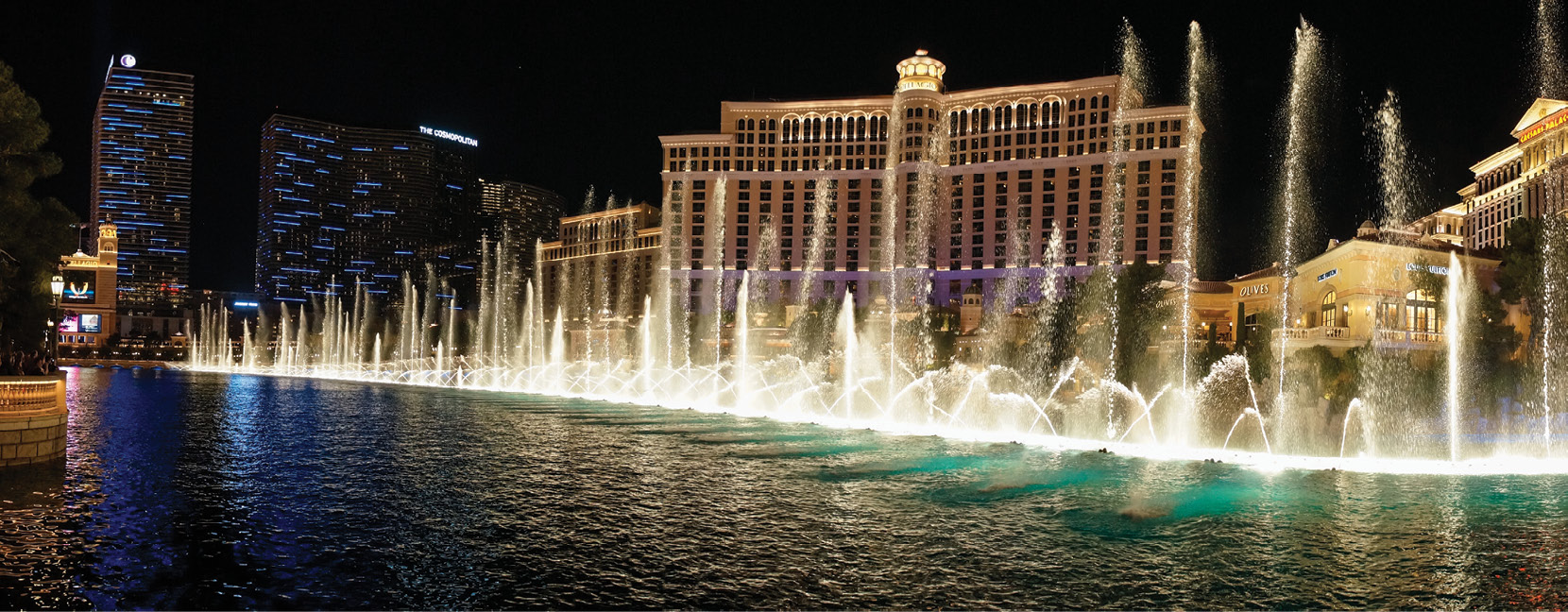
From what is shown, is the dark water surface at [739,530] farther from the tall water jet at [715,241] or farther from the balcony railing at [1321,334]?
the tall water jet at [715,241]

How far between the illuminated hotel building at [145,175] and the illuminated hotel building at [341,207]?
1478 cm

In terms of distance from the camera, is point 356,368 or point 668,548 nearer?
point 668,548

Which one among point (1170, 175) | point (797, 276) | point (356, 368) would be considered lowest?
point (356, 368)

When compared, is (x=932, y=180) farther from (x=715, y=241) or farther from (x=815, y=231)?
(x=715, y=241)

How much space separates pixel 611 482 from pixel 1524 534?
16.2 metres

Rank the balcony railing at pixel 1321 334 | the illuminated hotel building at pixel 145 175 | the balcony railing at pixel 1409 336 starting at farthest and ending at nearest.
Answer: the illuminated hotel building at pixel 145 175, the balcony railing at pixel 1321 334, the balcony railing at pixel 1409 336

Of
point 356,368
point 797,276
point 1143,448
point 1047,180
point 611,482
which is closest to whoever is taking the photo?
point 611,482

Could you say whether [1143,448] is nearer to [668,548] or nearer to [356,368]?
[668,548]

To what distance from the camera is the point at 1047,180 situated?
95.1m

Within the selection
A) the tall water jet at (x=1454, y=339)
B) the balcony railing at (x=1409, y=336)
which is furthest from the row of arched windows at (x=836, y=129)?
the balcony railing at (x=1409, y=336)

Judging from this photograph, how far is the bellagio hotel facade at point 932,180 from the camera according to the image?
299 ft

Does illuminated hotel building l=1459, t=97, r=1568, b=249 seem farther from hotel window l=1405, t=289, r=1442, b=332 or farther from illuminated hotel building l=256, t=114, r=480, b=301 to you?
illuminated hotel building l=256, t=114, r=480, b=301

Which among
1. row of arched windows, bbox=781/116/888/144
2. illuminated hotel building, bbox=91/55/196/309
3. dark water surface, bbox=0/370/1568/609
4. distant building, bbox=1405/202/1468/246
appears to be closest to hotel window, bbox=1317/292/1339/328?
dark water surface, bbox=0/370/1568/609

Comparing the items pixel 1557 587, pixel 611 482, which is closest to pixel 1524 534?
pixel 1557 587
